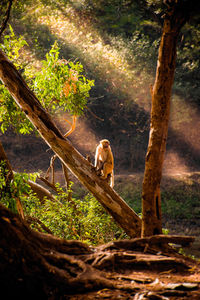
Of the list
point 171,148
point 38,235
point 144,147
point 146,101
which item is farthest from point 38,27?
point 38,235

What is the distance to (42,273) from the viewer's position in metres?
2.64

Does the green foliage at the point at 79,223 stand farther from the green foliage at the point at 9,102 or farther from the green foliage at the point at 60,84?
the green foliage at the point at 60,84

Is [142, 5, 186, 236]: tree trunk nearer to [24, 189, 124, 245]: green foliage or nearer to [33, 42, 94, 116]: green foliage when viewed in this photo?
[24, 189, 124, 245]: green foliage

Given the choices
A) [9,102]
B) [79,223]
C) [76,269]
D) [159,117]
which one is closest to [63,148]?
[9,102]

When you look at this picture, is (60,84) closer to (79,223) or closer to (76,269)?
(79,223)

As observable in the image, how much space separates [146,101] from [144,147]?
9.69 feet

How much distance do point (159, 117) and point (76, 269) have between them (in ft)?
6.63

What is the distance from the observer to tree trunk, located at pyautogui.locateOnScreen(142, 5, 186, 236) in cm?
358

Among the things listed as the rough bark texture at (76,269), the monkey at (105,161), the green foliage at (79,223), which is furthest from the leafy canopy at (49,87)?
the rough bark texture at (76,269)

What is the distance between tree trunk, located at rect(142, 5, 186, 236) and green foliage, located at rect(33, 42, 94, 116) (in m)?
2.36

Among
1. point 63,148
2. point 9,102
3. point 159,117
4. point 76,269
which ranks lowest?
point 76,269

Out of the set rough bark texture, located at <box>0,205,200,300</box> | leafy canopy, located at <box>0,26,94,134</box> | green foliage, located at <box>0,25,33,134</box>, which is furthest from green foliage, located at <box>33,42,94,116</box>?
rough bark texture, located at <box>0,205,200,300</box>

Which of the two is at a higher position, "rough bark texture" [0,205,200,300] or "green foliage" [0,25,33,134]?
"green foliage" [0,25,33,134]

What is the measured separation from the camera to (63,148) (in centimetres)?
531
